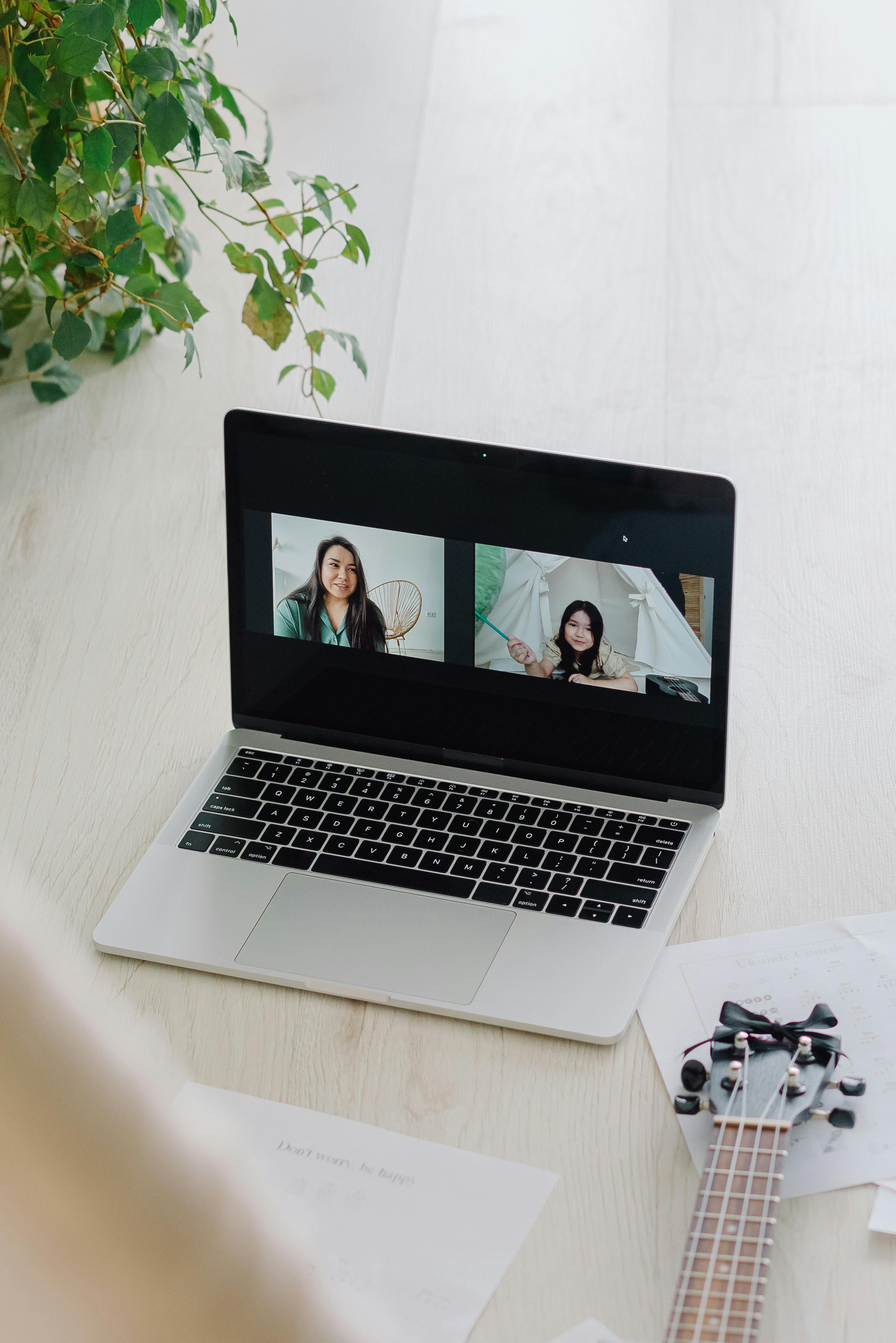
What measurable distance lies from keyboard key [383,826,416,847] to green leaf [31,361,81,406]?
690mm

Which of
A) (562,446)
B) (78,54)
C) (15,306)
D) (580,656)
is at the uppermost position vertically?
(78,54)

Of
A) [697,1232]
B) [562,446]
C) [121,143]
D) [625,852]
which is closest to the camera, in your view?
[697,1232]

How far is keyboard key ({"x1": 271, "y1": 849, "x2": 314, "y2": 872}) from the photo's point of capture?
83 centimetres

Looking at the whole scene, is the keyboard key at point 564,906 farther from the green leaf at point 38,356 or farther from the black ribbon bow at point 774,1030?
the green leaf at point 38,356

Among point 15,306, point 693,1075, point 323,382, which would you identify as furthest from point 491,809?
point 15,306

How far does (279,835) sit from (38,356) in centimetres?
69

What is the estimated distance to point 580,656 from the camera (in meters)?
0.84

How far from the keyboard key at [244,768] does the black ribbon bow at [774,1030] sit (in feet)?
1.18

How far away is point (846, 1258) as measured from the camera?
0.61 m

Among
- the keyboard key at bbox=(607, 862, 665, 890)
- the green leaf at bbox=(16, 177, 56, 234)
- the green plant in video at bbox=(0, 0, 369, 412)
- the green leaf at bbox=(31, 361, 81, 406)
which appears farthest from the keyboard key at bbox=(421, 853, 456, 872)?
the green leaf at bbox=(31, 361, 81, 406)

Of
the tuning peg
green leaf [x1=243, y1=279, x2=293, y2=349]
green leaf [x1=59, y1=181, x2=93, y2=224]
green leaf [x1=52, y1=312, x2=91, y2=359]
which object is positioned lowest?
the tuning peg

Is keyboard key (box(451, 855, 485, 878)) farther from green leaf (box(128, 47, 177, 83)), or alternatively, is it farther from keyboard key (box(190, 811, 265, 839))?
green leaf (box(128, 47, 177, 83))

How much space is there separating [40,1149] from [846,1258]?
1.67 feet

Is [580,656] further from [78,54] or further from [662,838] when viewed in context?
[78,54]
